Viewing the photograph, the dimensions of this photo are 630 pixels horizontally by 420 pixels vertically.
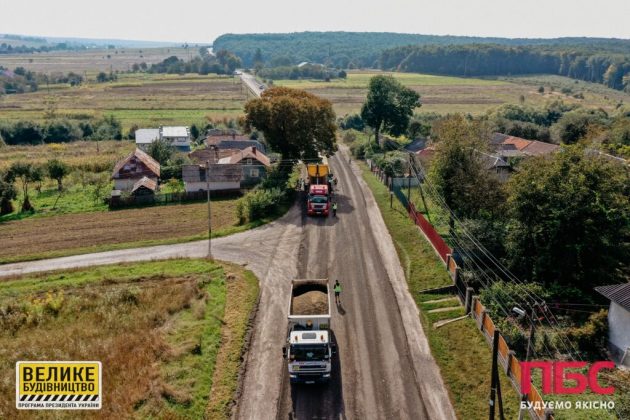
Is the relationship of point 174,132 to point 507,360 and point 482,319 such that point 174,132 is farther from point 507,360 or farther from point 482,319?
point 507,360

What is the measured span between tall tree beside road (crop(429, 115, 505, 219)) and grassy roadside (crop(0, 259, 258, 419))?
62.7ft

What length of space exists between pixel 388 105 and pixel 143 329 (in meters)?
62.4

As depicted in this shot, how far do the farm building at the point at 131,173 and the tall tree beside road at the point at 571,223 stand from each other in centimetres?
4543

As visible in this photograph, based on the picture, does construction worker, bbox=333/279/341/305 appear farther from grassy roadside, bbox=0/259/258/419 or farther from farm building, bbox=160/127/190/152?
farm building, bbox=160/127/190/152

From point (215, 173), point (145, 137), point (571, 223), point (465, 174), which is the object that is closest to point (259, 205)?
point (215, 173)

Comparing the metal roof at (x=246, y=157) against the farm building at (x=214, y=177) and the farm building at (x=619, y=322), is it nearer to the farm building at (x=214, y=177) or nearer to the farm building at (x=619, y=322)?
the farm building at (x=214, y=177)

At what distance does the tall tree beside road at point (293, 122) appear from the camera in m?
56.6

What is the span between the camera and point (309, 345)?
2244 centimetres

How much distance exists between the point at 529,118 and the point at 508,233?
7384 cm

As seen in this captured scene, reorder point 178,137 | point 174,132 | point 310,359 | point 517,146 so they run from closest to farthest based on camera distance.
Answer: point 310,359, point 517,146, point 178,137, point 174,132

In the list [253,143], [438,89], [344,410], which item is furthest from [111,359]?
[438,89]

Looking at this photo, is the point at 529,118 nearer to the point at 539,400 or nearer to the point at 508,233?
the point at 508,233

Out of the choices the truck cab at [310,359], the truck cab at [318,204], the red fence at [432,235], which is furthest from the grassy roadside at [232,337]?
the red fence at [432,235]

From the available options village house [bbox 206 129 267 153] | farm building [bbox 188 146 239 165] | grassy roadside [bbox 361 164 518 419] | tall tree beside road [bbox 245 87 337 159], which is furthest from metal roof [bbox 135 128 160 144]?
grassy roadside [bbox 361 164 518 419]
